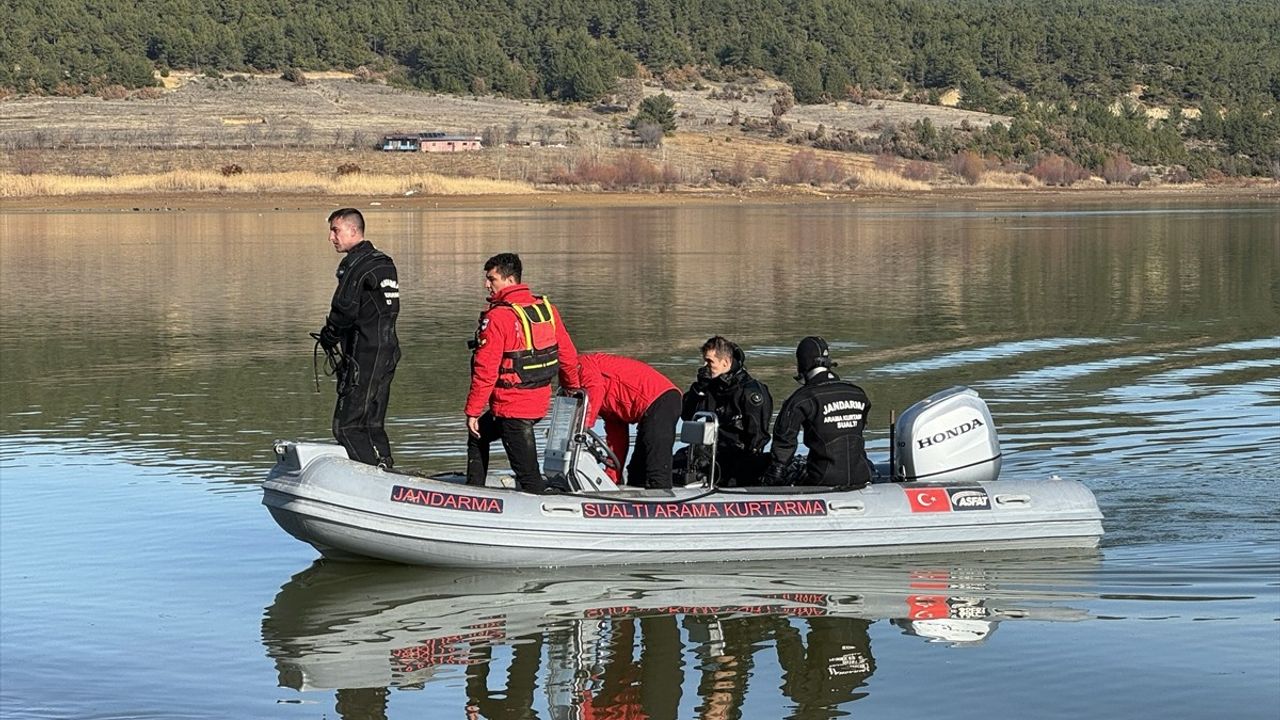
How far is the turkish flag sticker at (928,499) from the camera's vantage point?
1145 cm

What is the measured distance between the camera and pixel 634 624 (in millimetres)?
9984

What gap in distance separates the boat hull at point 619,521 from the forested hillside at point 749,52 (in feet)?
296

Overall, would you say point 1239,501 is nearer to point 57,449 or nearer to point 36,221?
point 57,449

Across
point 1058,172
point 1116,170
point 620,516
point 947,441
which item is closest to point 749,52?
point 1116,170

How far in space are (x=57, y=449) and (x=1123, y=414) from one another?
8.92 meters

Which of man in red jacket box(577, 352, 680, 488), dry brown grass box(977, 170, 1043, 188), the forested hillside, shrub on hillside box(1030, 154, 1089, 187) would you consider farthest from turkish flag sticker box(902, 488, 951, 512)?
the forested hillside

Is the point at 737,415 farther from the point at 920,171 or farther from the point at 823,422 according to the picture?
the point at 920,171

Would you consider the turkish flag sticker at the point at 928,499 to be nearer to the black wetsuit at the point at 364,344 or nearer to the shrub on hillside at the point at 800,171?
the black wetsuit at the point at 364,344

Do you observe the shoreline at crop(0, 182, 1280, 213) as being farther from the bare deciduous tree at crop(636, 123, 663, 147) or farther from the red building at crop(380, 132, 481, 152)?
the bare deciduous tree at crop(636, 123, 663, 147)

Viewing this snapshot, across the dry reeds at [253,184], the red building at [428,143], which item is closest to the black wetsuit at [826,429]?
the dry reeds at [253,184]

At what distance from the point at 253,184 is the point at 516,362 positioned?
62.6 metres

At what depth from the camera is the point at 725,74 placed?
130 meters

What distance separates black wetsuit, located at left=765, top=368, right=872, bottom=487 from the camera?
11383 mm

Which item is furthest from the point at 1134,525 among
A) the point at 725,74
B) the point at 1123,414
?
the point at 725,74
